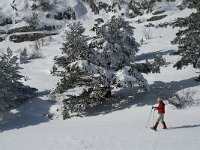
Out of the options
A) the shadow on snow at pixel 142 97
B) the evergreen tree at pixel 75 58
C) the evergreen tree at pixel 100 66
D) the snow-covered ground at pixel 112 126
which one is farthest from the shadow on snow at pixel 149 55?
the evergreen tree at pixel 75 58

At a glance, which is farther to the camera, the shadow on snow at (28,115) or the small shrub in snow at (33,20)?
the small shrub in snow at (33,20)

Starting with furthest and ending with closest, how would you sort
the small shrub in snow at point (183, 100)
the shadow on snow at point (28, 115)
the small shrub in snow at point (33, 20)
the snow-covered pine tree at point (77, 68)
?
the small shrub in snow at point (33, 20)
the shadow on snow at point (28, 115)
the snow-covered pine tree at point (77, 68)
the small shrub in snow at point (183, 100)

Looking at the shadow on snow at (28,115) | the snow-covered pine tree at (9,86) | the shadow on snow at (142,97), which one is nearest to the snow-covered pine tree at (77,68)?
the shadow on snow at (142,97)

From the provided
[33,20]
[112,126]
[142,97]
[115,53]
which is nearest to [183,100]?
[142,97]

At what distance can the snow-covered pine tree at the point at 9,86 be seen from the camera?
1151 inches

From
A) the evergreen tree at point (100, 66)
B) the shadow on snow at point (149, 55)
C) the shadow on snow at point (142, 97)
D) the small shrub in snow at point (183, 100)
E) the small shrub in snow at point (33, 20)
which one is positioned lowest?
the small shrub in snow at point (33, 20)

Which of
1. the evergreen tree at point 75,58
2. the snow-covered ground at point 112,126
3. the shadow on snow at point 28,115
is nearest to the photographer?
the snow-covered ground at point 112,126

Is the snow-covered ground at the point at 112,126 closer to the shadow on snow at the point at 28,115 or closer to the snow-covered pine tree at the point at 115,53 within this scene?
the shadow on snow at the point at 28,115

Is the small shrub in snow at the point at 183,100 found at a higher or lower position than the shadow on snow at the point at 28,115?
higher

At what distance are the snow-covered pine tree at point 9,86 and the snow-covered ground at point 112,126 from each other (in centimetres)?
99

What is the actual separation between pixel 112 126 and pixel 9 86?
35.4 ft

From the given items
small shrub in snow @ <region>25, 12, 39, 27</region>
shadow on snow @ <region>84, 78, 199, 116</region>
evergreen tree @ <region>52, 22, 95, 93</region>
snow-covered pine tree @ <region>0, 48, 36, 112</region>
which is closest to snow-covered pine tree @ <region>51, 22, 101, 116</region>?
evergreen tree @ <region>52, 22, 95, 93</region>

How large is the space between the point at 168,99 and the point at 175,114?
8.65 feet

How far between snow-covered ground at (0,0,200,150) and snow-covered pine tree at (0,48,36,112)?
3.24 ft
